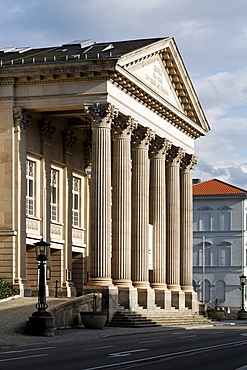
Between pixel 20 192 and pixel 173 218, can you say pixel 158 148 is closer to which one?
pixel 173 218

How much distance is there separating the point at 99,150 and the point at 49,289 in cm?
960

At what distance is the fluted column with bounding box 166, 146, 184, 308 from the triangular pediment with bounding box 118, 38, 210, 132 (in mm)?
3298

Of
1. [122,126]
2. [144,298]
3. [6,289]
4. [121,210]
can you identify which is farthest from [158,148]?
[6,289]

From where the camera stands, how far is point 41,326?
3378cm

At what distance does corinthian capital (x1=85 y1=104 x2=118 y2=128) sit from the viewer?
149 ft

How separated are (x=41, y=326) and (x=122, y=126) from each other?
1742 centimetres

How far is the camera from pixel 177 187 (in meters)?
59.6

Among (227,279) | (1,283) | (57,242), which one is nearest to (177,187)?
(57,242)

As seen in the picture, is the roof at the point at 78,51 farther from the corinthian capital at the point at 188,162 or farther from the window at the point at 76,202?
the corinthian capital at the point at 188,162

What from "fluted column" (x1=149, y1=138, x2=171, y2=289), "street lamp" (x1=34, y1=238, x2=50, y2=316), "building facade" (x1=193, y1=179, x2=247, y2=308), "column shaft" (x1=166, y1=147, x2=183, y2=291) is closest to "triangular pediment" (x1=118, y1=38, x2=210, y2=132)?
"fluted column" (x1=149, y1=138, x2=171, y2=289)

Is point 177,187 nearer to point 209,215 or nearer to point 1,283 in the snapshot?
point 1,283

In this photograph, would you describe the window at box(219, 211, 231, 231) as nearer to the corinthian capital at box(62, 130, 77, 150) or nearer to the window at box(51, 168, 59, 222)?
the corinthian capital at box(62, 130, 77, 150)

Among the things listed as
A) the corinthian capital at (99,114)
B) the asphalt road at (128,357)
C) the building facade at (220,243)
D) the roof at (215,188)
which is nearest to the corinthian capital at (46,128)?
the corinthian capital at (99,114)

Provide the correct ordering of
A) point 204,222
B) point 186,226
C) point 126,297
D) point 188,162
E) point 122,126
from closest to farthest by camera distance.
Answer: point 126,297 < point 122,126 < point 186,226 < point 188,162 < point 204,222
